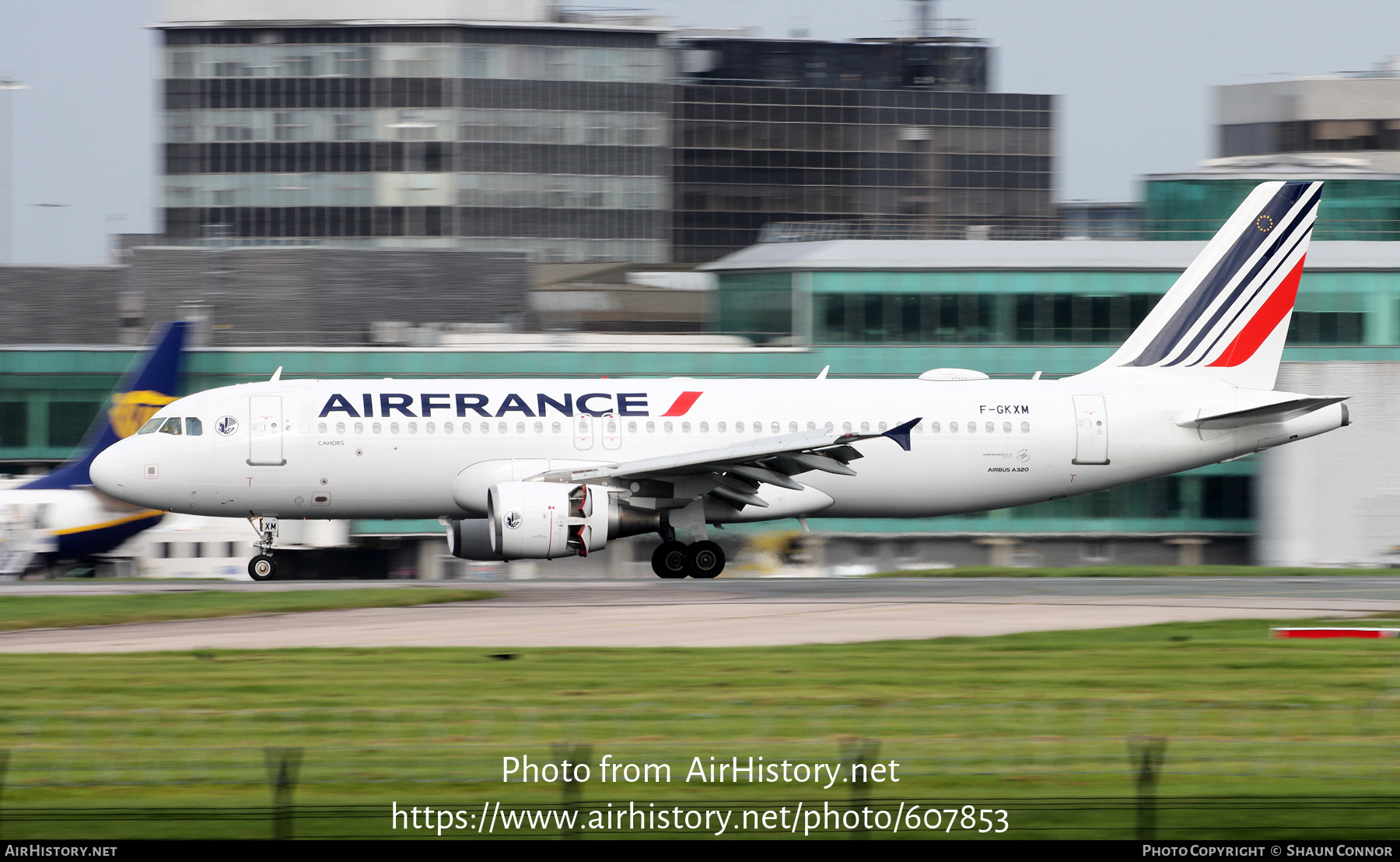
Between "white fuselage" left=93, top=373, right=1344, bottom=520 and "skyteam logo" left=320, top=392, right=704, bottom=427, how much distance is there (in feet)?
0.11

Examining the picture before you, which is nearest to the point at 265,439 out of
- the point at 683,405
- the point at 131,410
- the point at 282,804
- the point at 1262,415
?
the point at 683,405

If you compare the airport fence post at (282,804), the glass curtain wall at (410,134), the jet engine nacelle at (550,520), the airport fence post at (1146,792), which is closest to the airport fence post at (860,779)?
the airport fence post at (1146,792)

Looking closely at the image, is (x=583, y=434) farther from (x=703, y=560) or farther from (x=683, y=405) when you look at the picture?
(x=703, y=560)

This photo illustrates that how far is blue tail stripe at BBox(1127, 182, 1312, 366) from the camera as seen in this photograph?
3672cm

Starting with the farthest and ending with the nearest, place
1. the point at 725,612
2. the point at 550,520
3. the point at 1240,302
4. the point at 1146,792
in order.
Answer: the point at 1240,302 < the point at 550,520 < the point at 725,612 < the point at 1146,792

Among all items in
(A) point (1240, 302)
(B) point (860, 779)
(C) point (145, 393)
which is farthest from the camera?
(C) point (145, 393)

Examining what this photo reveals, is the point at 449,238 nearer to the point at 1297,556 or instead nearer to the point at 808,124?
the point at 808,124

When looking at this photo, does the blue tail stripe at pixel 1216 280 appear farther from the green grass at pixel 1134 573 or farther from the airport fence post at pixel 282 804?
the airport fence post at pixel 282 804

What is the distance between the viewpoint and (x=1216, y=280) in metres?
37.1

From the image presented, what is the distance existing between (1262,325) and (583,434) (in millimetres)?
15312

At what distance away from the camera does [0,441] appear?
52.3 metres

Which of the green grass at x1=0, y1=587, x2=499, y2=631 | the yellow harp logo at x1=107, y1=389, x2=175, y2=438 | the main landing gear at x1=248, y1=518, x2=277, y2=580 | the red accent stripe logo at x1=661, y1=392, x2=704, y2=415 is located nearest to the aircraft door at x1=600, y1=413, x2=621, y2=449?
the red accent stripe logo at x1=661, y1=392, x2=704, y2=415

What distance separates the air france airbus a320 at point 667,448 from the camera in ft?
106
